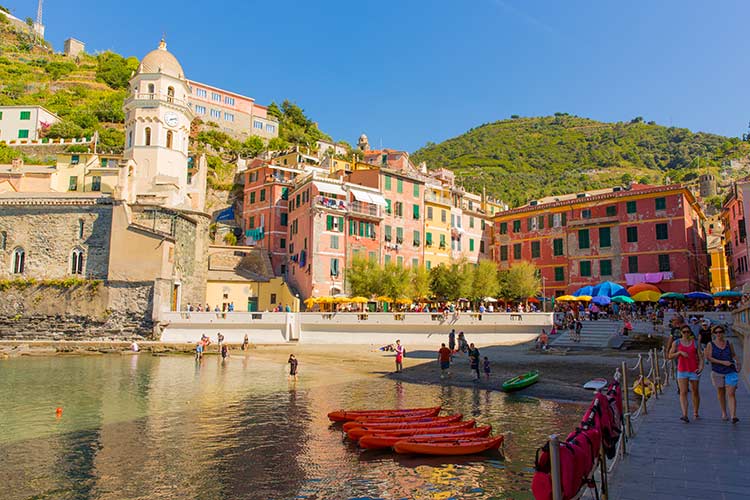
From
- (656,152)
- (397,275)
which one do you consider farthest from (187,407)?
(656,152)

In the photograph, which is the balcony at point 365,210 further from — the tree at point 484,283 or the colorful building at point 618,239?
the colorful building at point 618,239

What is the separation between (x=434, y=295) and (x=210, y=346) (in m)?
20.2

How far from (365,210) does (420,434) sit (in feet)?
120

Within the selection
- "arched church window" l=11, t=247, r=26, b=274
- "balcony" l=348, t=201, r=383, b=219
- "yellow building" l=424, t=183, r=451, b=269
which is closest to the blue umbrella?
"yellow building" l=424, t=183, r=451, b=269

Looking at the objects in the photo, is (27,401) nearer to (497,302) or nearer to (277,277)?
(277,277)

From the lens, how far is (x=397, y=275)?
44344 millimetres

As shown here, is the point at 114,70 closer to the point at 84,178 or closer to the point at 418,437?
the point at 84,178

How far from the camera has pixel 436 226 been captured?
5628cm

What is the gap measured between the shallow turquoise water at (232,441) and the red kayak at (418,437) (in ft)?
0.95

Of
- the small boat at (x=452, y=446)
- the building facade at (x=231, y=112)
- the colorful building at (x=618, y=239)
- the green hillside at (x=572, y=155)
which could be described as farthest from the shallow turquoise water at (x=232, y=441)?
the green hillside at (x=572, y=155)

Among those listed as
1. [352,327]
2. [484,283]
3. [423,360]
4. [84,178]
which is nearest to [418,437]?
[423,360]

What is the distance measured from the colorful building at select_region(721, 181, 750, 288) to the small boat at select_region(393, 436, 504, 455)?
115 ft

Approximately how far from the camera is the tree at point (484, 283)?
46531 mm

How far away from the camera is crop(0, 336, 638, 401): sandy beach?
80.8 feet
